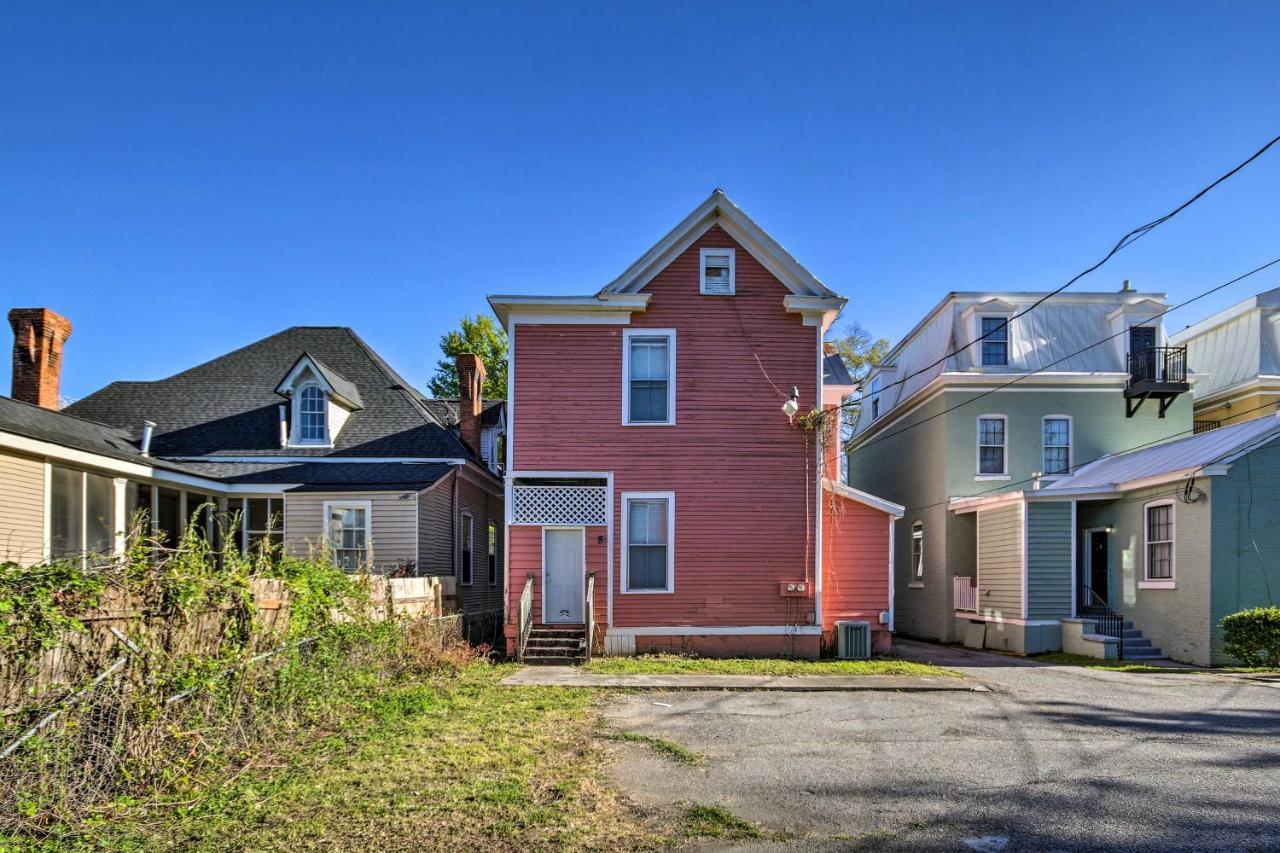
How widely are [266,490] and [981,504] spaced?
53.2ft

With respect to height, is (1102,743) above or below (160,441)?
below

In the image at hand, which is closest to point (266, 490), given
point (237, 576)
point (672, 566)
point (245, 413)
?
point (245, 413)

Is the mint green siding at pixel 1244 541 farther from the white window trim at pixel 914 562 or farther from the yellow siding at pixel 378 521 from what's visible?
the yellow siding at pixel 378 521

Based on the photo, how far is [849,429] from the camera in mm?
40312

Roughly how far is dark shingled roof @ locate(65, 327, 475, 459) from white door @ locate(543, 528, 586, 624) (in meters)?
4.10

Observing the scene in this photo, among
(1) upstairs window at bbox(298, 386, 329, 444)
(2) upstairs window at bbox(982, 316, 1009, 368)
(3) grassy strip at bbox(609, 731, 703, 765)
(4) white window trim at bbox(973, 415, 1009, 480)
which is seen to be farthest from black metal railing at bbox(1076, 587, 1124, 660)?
(1) upstairs window at bbox(298, 386, 329, 444)

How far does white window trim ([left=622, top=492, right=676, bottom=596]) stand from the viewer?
1582 centimetres

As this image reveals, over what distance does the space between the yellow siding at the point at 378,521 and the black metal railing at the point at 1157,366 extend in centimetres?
1800

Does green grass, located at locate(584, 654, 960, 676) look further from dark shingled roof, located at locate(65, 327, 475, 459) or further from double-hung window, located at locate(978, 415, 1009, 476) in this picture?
double-hung window, located at locate(978, 415, 1009, 476)

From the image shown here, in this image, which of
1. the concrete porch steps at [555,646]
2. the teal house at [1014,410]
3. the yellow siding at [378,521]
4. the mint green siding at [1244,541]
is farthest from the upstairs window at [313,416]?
the mint green siding at [1244,541]

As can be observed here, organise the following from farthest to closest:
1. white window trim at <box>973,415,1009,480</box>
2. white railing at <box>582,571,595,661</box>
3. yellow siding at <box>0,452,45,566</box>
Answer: white window trim at <box>973,415,1009,480</box> → white railing at <box>582,571,595,661</box> → yellow siding at <box>0,452,45,566</box>

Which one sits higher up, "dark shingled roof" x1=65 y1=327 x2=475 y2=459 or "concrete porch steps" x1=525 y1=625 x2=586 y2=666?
"dark shingled roof" x1=65 y1=327 x2=475 y2=459

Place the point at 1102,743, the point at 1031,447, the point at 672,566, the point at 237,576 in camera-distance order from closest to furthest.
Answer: the point at 237,576, the point at 1102,743, the point at 672,566, the point at 1031,447

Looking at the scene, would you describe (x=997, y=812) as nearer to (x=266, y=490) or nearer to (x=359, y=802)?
(x=359, y=802)
